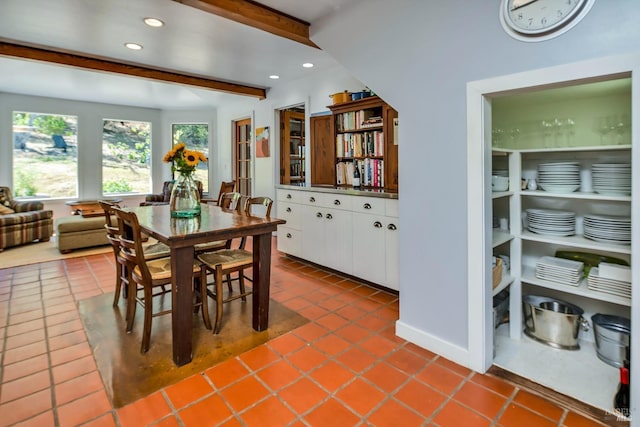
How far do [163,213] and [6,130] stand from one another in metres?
5.54

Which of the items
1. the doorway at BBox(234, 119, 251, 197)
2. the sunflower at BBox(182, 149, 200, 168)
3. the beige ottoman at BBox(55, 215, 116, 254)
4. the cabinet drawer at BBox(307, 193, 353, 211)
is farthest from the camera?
the doorway at BBox(234, 119, 251, 197)

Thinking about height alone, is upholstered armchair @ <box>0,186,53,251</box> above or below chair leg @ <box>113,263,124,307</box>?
above

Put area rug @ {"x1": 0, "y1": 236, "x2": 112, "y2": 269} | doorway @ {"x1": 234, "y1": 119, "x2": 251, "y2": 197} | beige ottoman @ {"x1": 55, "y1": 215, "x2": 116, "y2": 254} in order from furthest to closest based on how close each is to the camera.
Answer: doorway @ {"x1": 234, "y1": 119, "x2": 251, "y2": 197} < beige ottoman @ {"x1": 55, "y1": 215, "x2": 116, "y2": 254} < area rug @ {"x1": 0, "y1": 236, "x2": 112, "y2": 269}

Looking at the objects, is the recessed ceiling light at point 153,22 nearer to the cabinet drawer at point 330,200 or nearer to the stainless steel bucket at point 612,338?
the cabinet drawer at point 330,200

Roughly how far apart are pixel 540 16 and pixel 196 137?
23.3 ft

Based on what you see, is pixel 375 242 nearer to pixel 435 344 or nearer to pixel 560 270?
pixel 435 344

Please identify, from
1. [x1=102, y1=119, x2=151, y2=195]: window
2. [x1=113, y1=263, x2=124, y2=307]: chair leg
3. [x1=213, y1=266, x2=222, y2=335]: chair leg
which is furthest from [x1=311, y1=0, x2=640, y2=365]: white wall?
[x1=102, y1=119, x2=151, y2=195]: window

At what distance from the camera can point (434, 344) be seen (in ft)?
6.97

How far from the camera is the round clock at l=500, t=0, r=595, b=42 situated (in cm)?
144

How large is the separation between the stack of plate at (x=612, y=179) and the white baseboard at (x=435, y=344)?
47.5 inches

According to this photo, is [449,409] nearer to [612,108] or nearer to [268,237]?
[268,237]

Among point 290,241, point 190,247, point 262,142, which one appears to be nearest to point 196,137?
point 262,142

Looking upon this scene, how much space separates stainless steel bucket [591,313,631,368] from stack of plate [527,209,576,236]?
551 millimetres

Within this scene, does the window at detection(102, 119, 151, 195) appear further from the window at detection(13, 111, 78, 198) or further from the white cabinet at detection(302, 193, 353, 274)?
the white cabinet at detection(302, 193, 353, 274)
